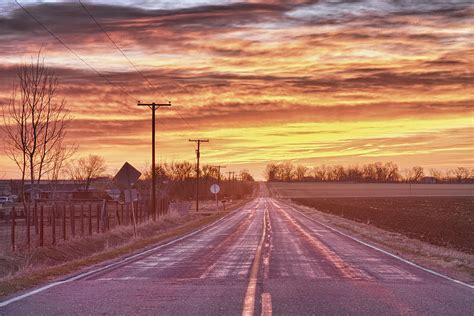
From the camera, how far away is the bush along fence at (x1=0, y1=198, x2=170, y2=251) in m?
24.8

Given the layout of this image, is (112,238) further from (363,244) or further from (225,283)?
(225,283)

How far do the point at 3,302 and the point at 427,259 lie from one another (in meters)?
13.7

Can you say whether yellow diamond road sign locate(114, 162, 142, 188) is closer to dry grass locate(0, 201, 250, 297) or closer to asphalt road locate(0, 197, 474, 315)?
dry grass locate(0, 201, 250, 297)

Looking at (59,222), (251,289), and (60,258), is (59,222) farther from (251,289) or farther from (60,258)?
(251,289)

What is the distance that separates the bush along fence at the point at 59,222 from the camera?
2478 cm

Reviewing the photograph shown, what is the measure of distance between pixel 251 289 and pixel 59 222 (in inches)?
1414

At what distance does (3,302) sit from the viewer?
10.9m

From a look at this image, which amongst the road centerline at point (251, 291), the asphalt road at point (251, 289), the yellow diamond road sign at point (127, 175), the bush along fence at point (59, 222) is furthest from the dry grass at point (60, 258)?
the road centerline at point (251, 291)

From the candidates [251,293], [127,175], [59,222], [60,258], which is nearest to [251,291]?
[251,293]

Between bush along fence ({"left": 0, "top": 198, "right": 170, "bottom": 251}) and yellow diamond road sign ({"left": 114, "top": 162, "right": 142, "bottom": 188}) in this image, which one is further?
yellow diamond road sign ({"left": 114, "top": 162, "right": 142, "bottom": 188})

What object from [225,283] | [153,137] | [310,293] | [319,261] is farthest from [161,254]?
[153,137]

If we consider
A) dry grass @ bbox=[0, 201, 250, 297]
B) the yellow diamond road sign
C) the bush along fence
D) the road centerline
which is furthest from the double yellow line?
the yellow diamond road sign

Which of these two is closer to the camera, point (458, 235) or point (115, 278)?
point (115, 278)

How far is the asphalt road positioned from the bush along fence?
7.28m
